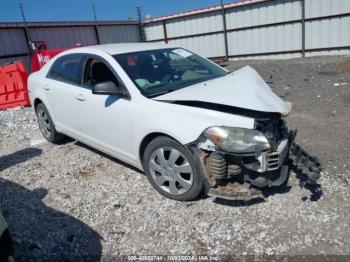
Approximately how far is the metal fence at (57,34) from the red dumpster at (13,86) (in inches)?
194

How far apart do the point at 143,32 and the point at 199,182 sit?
17865 mm

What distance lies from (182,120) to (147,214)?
3.40 feet

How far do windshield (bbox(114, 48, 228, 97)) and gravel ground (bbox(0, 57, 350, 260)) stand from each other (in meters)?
1.18

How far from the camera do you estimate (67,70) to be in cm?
475

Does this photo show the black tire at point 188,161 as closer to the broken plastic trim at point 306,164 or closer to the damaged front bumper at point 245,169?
the damaged front bumper at point 245,169

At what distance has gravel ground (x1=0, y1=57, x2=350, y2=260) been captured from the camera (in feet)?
9.48

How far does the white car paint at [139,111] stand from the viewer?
309cm

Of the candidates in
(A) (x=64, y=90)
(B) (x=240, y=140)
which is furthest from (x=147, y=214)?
(A) (x=64, y=90)

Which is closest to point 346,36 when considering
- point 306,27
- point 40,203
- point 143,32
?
point 306,27

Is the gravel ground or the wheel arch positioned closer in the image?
the gravel ground

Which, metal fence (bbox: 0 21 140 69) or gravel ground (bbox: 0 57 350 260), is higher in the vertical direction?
metal fence (bbox: 0 21 140 69)

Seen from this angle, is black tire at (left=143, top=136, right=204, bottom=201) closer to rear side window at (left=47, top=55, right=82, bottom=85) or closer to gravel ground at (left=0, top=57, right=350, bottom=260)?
gravel ground at (left=0, top=57, right=350, bottom=260)

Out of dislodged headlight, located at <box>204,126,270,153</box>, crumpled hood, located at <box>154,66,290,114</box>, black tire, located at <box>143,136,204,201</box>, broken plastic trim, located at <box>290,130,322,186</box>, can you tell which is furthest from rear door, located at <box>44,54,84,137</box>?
broken plastic trim, located at <box>290,130,322,186</box>

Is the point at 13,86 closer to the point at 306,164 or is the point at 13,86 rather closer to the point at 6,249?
the point at 6,249
